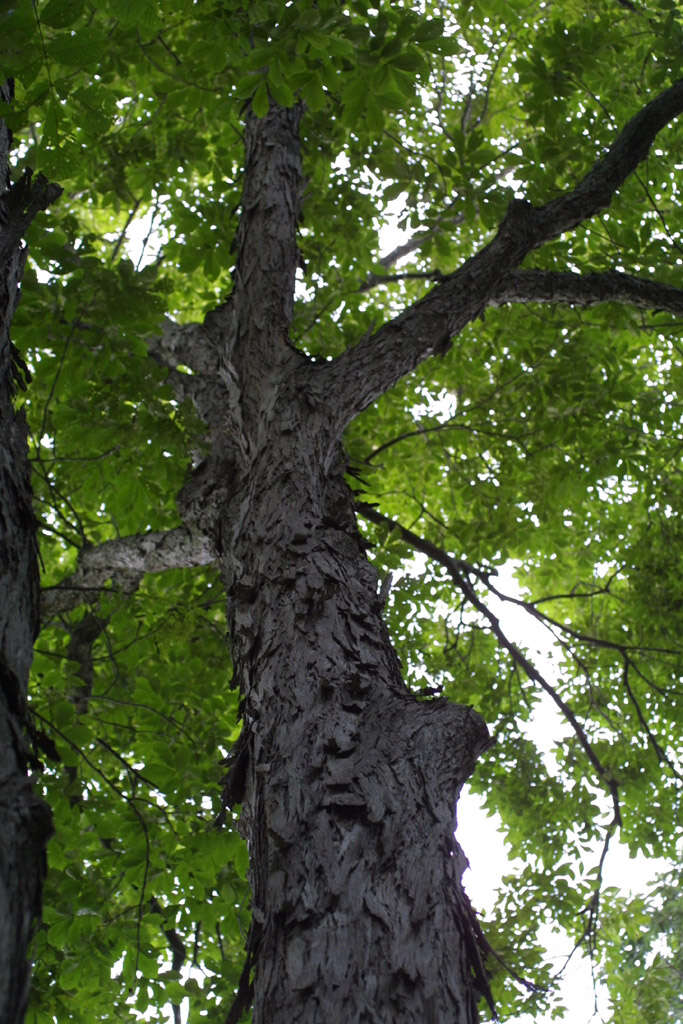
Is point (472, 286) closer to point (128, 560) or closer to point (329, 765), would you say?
point (329, 765)

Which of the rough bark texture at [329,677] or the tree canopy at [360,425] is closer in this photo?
the rough bark texture at [329,677]

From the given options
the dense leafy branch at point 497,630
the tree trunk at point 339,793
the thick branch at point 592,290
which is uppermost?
the thick branch at point 592,290

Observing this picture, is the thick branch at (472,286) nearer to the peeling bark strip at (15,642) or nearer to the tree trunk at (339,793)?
the tree trunk at (339,793)

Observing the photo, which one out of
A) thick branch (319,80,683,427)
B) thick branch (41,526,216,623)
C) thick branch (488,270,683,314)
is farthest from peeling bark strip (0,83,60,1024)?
thick branch (488,270,683,314)

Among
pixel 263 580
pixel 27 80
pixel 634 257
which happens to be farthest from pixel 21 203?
pixel 634 257

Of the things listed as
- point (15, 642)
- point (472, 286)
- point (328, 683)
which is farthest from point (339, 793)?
point (472, 286)

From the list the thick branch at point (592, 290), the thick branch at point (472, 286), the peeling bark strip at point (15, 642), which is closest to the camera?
the peeling bark strip at point (15, 642)

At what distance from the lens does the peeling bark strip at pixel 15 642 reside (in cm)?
116

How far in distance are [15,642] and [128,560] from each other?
2.94 meters

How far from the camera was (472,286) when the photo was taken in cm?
337

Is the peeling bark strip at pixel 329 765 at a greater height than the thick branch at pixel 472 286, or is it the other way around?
the thick branch at pixel 472 286

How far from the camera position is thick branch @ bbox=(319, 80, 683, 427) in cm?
312

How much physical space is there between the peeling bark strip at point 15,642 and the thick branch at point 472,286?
52.9 inches

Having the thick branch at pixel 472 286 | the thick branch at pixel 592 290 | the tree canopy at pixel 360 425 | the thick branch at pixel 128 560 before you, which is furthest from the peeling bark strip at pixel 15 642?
the thick branch at pixel 592 290
